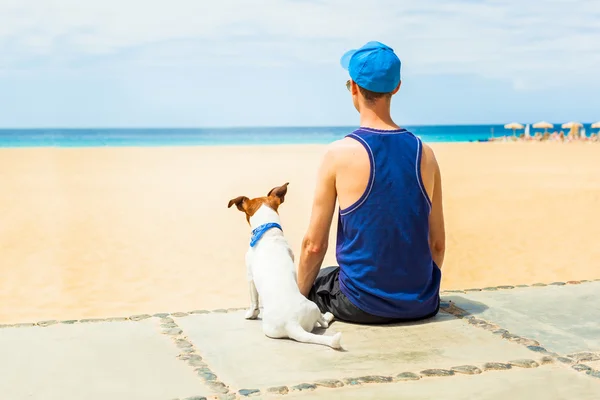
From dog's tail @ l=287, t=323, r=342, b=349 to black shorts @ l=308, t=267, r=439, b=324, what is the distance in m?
0.41

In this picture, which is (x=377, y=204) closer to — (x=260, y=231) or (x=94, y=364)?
(x=260, y=231)

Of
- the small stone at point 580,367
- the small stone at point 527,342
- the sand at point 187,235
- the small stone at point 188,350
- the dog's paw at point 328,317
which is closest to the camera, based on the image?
the small stone at point 580,367

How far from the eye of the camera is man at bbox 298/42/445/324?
156 inches

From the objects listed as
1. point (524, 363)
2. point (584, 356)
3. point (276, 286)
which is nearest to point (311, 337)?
point (276, 286)

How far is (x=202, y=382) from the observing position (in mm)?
3324

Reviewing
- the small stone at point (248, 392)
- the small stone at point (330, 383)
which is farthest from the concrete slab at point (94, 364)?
the small stone at point (330, 383)

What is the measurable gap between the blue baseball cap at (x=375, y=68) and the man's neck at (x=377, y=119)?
0.39 feet

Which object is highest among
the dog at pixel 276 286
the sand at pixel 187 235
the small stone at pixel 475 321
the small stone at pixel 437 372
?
the dog at pixel 276 286

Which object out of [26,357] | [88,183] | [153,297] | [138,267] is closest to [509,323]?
[26,357]

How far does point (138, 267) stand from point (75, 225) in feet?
11.3

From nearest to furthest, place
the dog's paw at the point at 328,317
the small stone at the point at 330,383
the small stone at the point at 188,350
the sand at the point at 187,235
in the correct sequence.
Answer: the small stone at the point at 330,383 < the small stone at the point at 188,350 < the dog's paw at the point at 328,317 < the sand at the point at 187,235

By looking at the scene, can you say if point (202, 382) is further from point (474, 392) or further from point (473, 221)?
point (473, 221)

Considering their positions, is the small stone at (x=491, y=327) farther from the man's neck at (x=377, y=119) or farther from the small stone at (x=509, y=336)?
the man's neck at (x=377, y=119)

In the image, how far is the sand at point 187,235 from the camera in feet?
25.6
